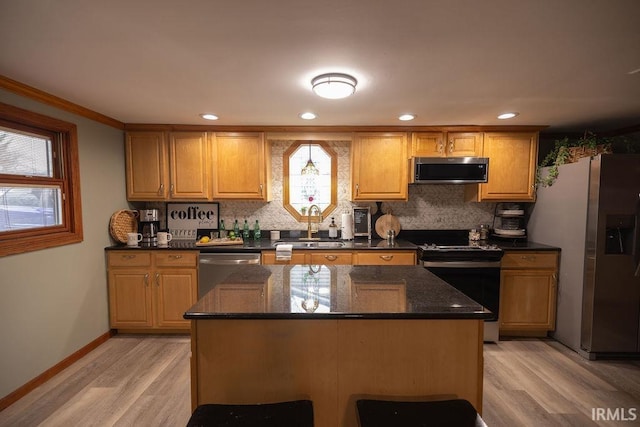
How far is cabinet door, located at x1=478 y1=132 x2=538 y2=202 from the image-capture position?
3.17 meters

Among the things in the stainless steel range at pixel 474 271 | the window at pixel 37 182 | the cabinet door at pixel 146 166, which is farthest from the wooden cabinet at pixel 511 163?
the window at pixel 37 182

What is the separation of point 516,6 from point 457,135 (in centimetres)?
211

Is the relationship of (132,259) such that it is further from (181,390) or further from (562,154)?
(562,154)

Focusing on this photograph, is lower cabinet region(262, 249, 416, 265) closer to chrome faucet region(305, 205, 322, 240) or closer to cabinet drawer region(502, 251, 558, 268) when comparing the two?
chrome faucet region(305, 205, 322, 240)

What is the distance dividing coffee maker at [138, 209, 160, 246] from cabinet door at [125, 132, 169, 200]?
196mm

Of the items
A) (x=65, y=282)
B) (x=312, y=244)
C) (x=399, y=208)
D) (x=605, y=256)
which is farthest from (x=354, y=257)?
(x=65, y=282)

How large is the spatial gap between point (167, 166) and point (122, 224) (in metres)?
Answer: 0.78

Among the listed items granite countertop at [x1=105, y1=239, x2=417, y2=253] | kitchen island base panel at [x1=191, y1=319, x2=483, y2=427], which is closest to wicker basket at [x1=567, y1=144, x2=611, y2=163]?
granite countertop at [x1=105, y1=239, x2=417, y2=253]

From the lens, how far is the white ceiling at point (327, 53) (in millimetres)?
1248

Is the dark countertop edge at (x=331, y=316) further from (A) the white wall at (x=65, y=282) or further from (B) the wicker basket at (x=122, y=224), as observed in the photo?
(B) the wicker basket at (x=122, y=224)

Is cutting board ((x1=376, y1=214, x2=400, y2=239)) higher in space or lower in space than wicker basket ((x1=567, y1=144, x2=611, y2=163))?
lower

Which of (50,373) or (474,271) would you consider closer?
(50,373)

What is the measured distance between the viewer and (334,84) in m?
1.87

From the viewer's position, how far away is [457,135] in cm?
321
